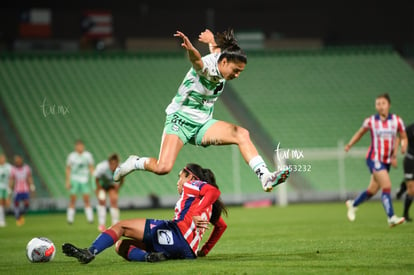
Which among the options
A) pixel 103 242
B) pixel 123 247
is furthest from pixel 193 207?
pixel 103 242

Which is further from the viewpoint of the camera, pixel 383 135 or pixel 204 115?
pixel 383 135

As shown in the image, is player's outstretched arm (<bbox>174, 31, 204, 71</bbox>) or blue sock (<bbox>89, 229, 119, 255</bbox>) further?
player's outstretched arm (<bbox>174, 31, 204, 71</bbox>)

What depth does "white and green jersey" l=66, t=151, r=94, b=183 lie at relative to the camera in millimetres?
21234

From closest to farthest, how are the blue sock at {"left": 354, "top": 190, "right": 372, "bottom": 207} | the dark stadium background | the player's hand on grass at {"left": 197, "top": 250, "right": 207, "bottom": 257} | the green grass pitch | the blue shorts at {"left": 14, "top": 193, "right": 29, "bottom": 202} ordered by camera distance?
the green grass pitch < the player's hand on grass at {"left": 197, "top": 250, "right": 207, "bottom": 257} < the blue sock at {"left": 354, "top": 190, "right": 372, "bottom": 207} < the blue shorts at {"left": 14, "top": 193, "right": 29, "bottom": 202} < the dark stadium background

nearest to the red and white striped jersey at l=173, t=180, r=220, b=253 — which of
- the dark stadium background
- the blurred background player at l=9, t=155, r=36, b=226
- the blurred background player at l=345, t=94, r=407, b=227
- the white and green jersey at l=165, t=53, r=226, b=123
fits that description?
the white and green jersey at l=165, t=53, r=226, b=123

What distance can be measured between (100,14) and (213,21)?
518 centimetres

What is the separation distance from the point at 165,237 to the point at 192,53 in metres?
2.13

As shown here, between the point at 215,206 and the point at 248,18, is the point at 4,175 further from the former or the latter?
the point at 248,18

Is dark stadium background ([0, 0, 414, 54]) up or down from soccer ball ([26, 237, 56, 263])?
up

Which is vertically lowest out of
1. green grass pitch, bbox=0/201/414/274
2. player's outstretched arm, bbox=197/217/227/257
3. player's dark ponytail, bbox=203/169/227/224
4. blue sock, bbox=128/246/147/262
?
green grass pitch, bbox=0/201/414/274

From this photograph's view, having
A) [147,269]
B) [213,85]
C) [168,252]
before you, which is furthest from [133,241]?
[213,85]

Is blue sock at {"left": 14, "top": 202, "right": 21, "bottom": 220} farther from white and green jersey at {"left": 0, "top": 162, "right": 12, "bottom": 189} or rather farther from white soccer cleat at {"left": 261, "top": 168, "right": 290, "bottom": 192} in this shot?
white soccer cleat at {"left": 261, "top": 168, "right": 290, "bottom": 192}

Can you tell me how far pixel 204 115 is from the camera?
9445 millimetres

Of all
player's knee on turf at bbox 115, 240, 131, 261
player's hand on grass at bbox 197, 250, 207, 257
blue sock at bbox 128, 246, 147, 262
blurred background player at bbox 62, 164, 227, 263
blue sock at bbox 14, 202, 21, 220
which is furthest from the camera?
blue sock at bbox 14, 202, 21, 220
